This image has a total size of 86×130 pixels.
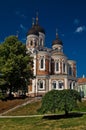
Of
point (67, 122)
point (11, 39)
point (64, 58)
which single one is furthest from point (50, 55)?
point (67, 122)

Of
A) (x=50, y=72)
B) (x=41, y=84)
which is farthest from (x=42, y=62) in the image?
(x=41, y=84)

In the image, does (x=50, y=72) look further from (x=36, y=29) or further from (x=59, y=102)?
(x=59, y=102)

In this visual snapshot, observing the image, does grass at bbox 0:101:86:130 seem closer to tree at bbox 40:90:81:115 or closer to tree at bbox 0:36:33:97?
tree at bbox 40:90:81:115

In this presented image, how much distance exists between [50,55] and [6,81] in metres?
20.8

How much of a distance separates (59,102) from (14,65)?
2030 cm

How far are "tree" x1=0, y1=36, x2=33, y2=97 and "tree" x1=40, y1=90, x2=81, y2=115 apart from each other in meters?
18.3

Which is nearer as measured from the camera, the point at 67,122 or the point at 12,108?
the point at 67,122

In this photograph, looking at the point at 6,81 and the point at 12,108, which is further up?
the point at 6,81

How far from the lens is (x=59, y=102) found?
2811cm

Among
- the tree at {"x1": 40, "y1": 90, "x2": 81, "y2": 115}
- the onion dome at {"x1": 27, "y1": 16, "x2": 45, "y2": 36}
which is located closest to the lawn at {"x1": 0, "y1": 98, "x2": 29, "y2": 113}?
the tree at {"x1": 40, "y1": 90, "x2": 81, "y2": 115}

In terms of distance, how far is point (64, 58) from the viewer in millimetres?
66000

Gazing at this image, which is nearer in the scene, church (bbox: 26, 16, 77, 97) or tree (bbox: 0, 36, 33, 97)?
tree (bbox: 0, 36, 33, 97)

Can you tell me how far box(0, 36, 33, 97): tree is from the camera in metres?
46.6

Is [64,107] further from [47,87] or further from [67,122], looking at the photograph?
[47,87]
